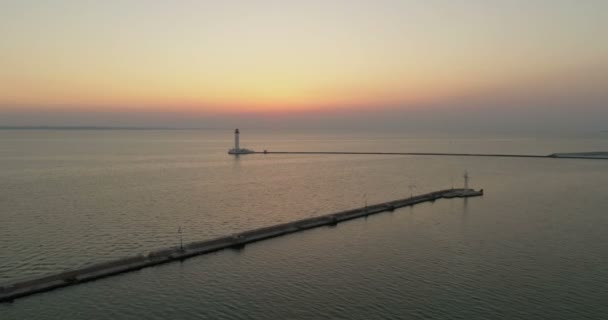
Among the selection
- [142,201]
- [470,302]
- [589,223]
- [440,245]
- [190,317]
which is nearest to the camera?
[190,317]

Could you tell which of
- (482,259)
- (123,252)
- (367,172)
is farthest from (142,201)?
(367,172)

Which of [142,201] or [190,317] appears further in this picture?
[142,201]

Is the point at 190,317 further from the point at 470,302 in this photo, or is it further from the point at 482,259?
the point at 482,259

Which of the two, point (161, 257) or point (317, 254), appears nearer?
point (161, 257)

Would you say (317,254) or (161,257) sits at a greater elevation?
(161,257)

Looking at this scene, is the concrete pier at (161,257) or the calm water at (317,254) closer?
the calm water at (317,254)

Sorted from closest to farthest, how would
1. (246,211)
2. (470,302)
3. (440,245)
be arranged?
(470,302), (440,245), (246,211)

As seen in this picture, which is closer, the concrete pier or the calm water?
the calm water
